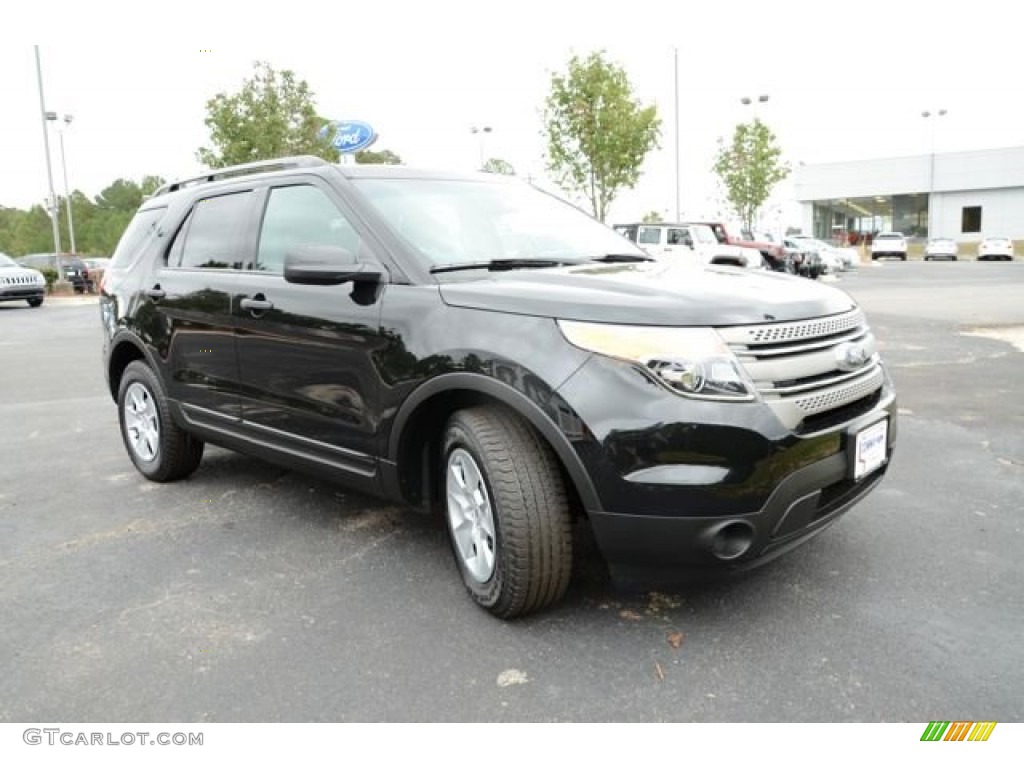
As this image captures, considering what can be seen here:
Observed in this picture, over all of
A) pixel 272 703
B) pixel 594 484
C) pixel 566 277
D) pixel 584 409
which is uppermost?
pixel 566 277

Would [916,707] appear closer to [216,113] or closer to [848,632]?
[848,632]

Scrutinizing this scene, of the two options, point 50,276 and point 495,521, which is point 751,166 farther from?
point 495,521

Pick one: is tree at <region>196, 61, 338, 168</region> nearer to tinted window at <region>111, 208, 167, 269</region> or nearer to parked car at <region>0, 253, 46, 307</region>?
parked car at <region>0, 253, 46, 307</region>

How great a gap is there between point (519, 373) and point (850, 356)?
123cm

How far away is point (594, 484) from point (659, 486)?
0.21m

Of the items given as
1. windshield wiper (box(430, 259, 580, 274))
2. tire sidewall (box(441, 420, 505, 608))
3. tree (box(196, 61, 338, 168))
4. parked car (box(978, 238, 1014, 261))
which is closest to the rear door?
windshield wiper (box(430, 259, 580, 274))

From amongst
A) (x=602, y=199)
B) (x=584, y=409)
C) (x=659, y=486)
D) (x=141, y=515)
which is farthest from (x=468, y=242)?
(x=602, y=199)

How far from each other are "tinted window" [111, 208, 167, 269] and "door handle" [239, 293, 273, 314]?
4.89 feet

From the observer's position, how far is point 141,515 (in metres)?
4.52

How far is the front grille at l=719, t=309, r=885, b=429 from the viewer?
2.76m

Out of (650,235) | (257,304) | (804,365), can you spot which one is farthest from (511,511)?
(650,235)

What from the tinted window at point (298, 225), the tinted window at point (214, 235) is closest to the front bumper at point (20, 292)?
the tinted window at point (214, 235)

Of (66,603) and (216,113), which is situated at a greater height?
(216,113)
